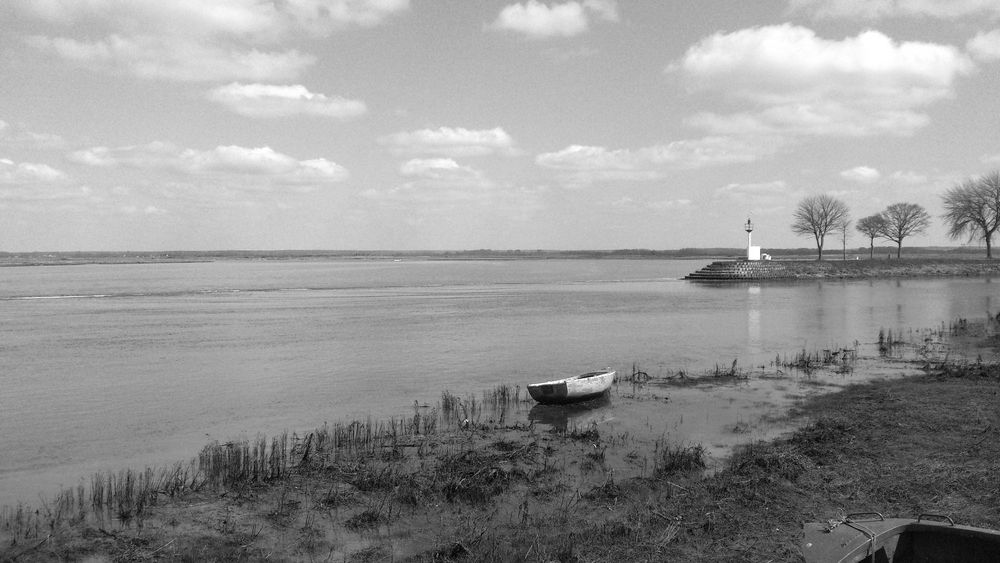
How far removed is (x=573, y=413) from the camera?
17.9 m

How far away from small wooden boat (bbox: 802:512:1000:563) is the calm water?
42.7 feet

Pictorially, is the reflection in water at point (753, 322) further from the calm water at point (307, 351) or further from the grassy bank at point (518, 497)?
the grassy bank at point (518, 497)

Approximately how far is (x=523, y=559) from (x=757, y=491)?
14.0ft

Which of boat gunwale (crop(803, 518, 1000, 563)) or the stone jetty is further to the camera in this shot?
the stone jetty

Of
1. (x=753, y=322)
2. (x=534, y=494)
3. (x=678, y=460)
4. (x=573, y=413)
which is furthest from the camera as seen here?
(x=753, y=322)

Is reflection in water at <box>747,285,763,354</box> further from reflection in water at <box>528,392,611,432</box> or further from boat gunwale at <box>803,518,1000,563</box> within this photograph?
boat gunwale at <box>803,518,1000,563</box>

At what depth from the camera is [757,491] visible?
415 inches

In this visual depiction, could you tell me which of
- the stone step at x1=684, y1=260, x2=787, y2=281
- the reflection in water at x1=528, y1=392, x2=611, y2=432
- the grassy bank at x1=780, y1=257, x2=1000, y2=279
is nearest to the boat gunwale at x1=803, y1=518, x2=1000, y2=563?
the reflection in water at x1=528, y1=392, x2=611, y2=432

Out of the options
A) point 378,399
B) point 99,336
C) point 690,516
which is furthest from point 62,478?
point 99,336

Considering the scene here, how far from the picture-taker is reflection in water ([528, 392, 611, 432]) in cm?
1686

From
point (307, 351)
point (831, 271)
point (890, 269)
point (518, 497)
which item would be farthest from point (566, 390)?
point (890, 269)

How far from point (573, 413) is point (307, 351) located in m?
17.5

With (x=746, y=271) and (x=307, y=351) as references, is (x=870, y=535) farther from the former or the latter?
(x=746, y=271)

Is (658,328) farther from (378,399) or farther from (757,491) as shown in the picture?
(757,491)
